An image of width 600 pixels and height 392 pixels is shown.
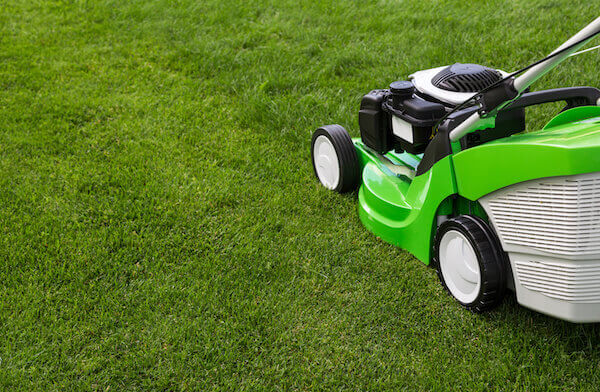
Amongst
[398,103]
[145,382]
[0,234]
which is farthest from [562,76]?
[0,234]

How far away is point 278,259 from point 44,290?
42.9 inches

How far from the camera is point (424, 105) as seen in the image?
2.58 m

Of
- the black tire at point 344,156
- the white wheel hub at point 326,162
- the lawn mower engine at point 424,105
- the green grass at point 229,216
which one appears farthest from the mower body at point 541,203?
the white wheel hub at point 326,162

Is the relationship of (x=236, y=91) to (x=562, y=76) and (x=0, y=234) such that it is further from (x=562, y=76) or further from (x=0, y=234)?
(x=562, y=76)

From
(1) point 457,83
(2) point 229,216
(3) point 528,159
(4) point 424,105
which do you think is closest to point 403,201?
(4) point 424,105

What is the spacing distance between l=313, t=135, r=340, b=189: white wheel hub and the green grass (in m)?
0.09

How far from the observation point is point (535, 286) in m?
2.06

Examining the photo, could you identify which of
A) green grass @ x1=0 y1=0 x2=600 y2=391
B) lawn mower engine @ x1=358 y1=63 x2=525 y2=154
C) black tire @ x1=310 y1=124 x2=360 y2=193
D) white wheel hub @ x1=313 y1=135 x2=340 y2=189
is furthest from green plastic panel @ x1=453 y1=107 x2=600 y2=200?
white wheel hub @ x1=313 y1=135 x2=340 y2=189

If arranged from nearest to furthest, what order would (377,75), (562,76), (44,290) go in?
(44,290)
(562,76)
(377,75)

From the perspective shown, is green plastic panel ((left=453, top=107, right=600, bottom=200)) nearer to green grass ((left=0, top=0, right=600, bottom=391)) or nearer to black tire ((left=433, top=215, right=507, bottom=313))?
black tire ((left=433, top=215, right=507, bottom=313))

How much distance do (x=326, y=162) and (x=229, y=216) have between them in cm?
64

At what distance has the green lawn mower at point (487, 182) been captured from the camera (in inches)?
74.4

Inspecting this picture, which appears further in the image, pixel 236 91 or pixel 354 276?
pixel 236 91

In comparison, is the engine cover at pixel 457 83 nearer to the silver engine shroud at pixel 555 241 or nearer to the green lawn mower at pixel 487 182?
the green lawn mower at pixel 487 182
